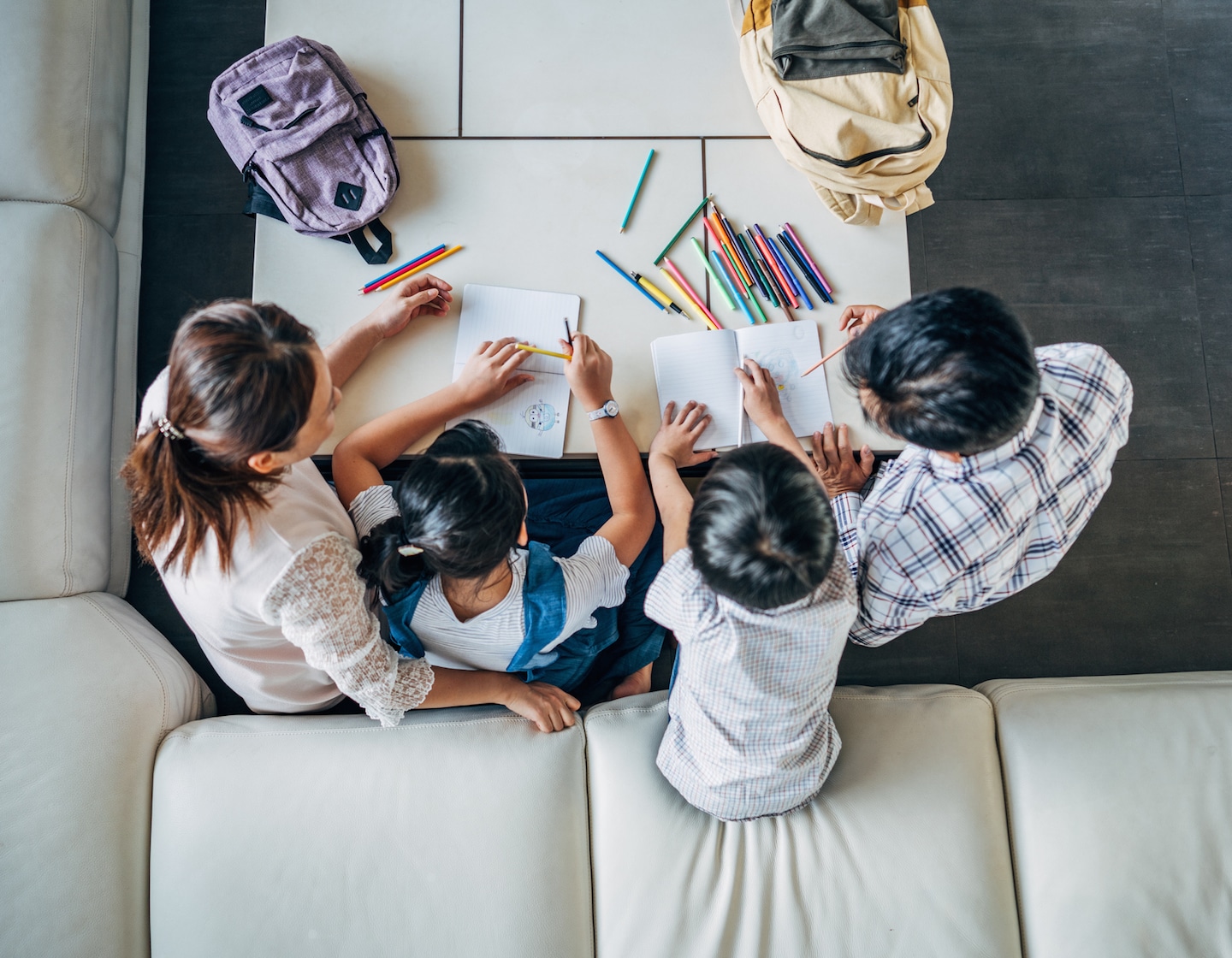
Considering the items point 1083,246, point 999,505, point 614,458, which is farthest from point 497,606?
point 1083,246

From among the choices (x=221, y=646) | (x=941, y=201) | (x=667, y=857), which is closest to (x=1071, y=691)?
(x=667, y=857)

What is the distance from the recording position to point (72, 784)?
1156 millimetres

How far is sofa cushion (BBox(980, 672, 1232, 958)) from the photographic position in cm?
120

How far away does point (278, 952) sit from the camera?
3.83 feet

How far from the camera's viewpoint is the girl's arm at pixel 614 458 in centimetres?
127

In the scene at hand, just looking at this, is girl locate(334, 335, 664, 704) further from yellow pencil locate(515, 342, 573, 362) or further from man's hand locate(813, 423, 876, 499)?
man's hand locate(813, 423, 876, 499)

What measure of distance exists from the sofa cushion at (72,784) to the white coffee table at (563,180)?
1.83 ft

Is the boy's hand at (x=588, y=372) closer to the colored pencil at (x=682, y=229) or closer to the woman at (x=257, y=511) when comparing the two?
the colored pencil at (x=682, y=229)

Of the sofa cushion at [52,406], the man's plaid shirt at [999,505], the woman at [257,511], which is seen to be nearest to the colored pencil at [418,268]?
the woman at [257,511]

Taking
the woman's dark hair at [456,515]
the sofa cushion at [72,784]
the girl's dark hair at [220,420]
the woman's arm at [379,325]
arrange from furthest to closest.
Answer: the woman's arm at [379,325], the sofa cushion at [72,784], the woman's dark hair at [456,515], the girl's dark hair at [220,420]

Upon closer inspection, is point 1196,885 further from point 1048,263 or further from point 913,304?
point 1048,263

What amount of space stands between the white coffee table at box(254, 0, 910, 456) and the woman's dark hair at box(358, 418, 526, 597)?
328 mm

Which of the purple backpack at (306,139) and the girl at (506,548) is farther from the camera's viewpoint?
the purple backpack at (306,139)

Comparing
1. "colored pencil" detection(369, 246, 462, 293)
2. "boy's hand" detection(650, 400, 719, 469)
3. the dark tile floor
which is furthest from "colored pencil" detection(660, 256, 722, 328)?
the dark tile floor
